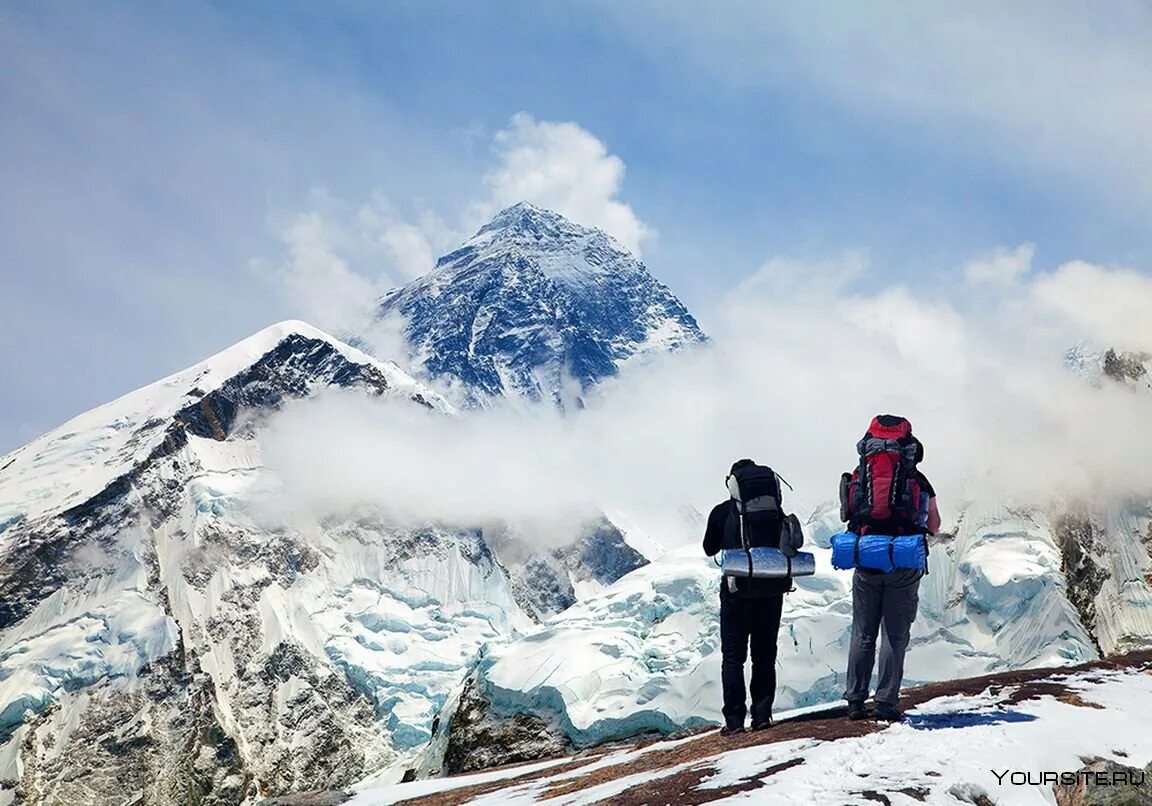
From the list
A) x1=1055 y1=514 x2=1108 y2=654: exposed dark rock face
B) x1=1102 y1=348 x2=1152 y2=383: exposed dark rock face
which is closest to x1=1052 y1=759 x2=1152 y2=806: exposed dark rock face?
x1=1055 y1=514 x2=1108 y2=654: exposed dark rock face

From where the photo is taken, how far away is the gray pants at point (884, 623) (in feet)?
36.2

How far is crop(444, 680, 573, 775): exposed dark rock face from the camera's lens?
218 ft

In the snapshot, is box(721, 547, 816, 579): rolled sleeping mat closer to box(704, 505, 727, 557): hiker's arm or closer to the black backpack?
the black backpack

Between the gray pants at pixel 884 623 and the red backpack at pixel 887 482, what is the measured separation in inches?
23.3

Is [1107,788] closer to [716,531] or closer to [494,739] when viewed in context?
[716,531]

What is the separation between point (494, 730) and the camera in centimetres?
6919

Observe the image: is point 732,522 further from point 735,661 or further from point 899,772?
point 899,772

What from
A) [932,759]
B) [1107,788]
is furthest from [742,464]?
[1107,788]

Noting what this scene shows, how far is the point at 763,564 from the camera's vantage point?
12.1m

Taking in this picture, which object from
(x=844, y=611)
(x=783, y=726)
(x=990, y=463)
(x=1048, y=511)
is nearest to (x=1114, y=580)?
(x=1048, y=511)

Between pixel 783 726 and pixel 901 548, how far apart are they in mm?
3432

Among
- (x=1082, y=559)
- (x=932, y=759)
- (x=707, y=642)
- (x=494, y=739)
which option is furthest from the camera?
(x=1082, y=559)

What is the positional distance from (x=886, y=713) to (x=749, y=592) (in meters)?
2.28

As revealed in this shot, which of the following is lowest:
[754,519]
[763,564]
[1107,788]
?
[1107,788]
